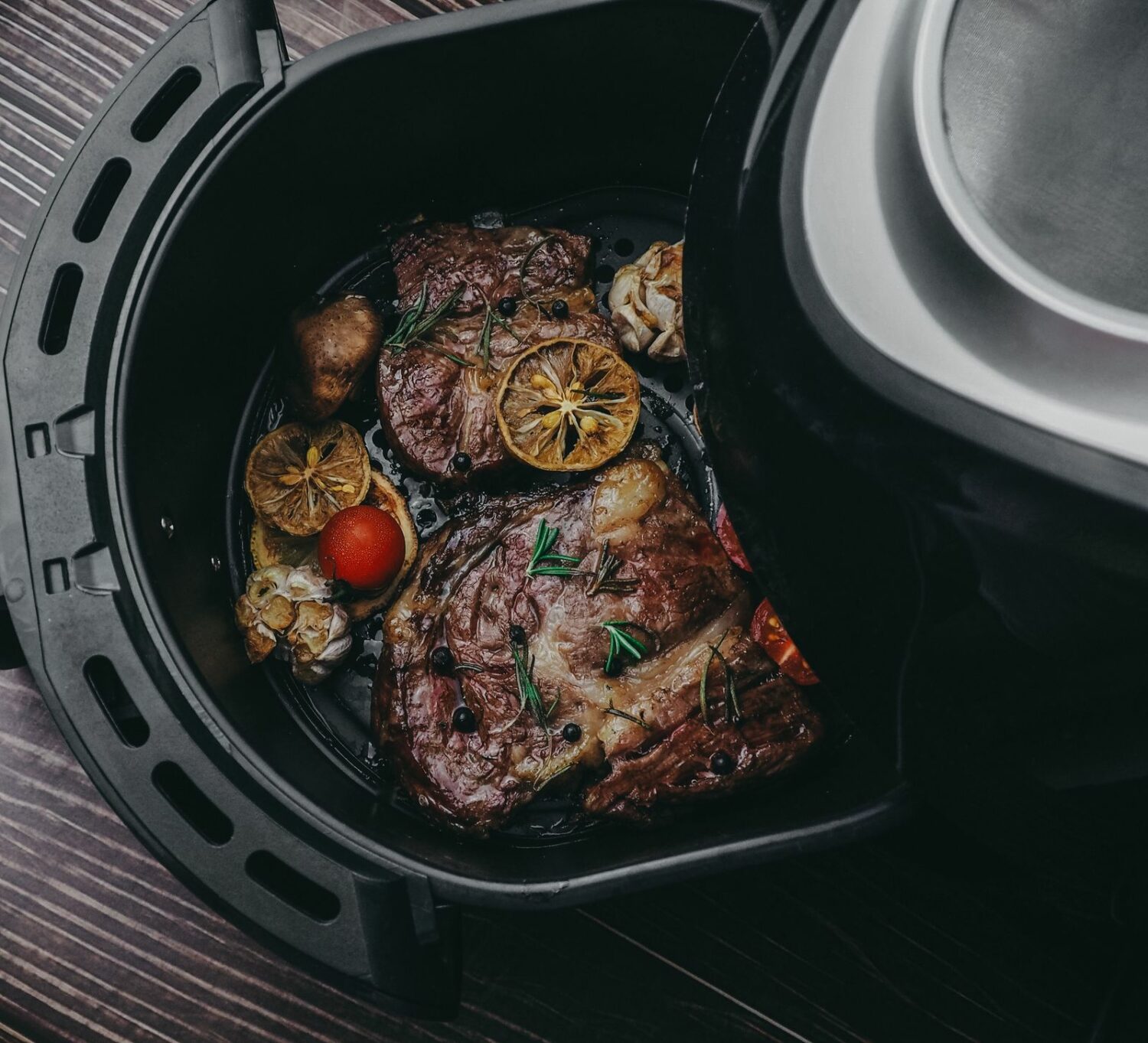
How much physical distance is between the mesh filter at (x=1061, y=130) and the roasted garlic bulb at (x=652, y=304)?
0.75 metres

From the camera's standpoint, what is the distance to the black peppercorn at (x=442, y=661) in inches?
49.3

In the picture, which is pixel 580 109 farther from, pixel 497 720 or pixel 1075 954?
pixel 1075 954

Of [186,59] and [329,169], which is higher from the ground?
[186,59]

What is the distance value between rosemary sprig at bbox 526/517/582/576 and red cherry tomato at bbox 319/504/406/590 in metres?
0.21

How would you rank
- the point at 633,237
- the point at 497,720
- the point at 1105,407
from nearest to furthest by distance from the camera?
1. the point at 1105,407
2. the point at 497,720
3. the point at 633,237

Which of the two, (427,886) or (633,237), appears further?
(633,237)

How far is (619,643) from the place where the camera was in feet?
4.01

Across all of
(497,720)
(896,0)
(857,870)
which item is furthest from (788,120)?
(857,870)

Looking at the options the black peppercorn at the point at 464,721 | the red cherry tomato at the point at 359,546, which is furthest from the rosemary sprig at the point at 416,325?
the black peppercorn at the point at 464,721

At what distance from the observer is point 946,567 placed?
1.94 ft

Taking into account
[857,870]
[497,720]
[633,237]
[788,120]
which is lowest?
[857,870]

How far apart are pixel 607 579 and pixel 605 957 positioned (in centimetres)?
61

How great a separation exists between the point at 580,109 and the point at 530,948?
125 centimetres

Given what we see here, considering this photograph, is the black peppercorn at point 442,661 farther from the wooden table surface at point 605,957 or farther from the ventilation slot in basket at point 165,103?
the ventilation slot in basket at point 165,103
